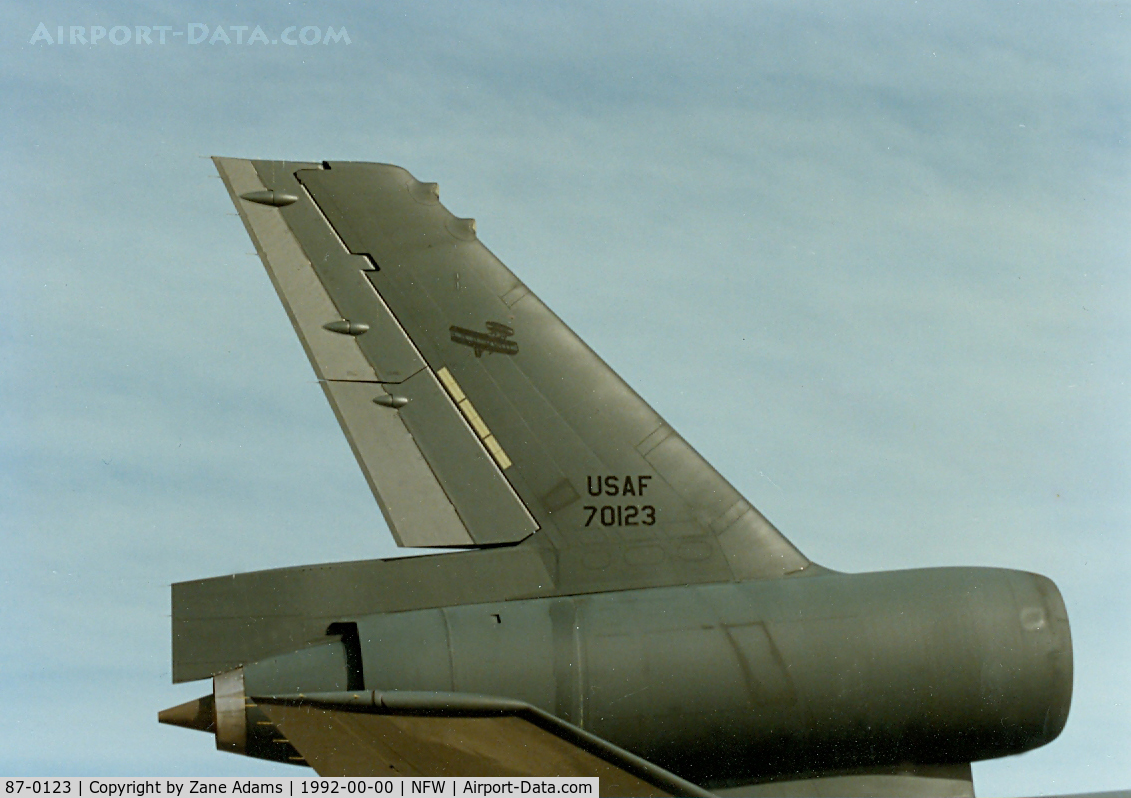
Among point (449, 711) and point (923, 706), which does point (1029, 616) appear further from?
point (449, 711)

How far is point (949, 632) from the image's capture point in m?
10.7

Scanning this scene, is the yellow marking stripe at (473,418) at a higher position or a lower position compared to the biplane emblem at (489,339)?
lower

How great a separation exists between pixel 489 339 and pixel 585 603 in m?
2.70

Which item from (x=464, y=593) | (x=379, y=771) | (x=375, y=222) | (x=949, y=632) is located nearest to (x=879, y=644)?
(x=949, y=632)

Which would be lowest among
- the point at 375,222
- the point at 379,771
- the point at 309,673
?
the point at 379,771

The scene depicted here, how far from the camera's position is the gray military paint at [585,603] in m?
10.1

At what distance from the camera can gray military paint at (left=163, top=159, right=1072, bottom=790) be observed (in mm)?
10117

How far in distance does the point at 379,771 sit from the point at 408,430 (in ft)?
11.6
